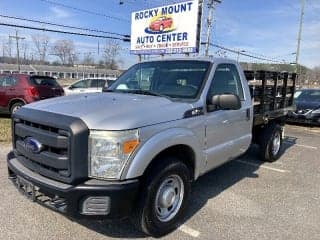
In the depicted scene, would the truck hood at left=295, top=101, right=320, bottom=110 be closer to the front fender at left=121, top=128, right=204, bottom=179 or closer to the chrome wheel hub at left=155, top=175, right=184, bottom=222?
the front fender at left=121, top=128, right=204, bottom=179

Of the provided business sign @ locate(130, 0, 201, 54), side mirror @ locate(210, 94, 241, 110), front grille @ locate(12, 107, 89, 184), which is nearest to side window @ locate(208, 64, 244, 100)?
side mirror @ locate(210, 94, 241, 110)

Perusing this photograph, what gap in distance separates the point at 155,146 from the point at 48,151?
1.06 m

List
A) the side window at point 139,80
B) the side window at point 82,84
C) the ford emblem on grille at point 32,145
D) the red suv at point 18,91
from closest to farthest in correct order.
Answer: the ford emblem on grille at point 32,145 < the side window at point 139,80 < the red suv at point 18,91 < the side window at point 82,84

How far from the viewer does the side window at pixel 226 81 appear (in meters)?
4.56

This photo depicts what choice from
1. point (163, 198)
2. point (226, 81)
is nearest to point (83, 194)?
point (163, 198)

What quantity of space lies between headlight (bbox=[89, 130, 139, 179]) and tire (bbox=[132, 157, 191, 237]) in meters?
0.43

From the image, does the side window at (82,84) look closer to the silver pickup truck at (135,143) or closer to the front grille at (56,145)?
the silver pickup truck at (135,143)

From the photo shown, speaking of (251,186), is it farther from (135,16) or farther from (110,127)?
(135,16)

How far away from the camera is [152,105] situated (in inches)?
144

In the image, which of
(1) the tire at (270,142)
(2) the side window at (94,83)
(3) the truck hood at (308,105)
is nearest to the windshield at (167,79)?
(1) the tire at (270,142)

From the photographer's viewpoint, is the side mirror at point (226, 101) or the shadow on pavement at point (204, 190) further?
the side mirror at point (226, 101)

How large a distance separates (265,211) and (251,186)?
1.03 m

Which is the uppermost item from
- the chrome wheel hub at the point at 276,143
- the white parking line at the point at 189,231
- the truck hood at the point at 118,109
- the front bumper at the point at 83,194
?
the truck hood at the point at 118,109

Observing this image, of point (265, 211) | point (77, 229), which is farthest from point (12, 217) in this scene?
point (265, 211)
